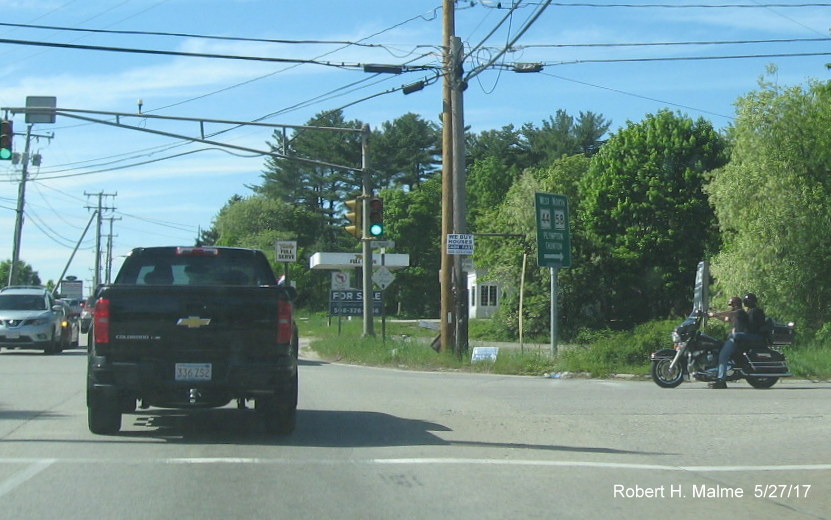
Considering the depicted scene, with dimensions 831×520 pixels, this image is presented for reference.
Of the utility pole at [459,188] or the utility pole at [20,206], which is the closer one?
the utility pole at [459,188]

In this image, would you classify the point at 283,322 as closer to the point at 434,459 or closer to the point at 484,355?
the point at 434,459

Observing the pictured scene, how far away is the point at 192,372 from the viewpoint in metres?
10.3

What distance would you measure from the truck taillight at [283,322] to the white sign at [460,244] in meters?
12.8

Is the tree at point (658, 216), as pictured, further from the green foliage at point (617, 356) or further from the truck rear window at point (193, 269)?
the truck rear window at point (193, 269)

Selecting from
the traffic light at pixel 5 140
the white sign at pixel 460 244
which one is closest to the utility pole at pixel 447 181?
the white sign at pixel 460 244

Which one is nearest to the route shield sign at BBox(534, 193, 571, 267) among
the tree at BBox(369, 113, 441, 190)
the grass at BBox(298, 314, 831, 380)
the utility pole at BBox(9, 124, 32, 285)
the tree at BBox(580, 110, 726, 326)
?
the grass at BBox(298, 314, 831, 380)

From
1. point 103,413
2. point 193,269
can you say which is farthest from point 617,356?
point 103,413

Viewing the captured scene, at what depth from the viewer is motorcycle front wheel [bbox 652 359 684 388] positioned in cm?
1741

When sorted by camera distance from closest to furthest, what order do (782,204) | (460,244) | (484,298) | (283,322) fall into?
(283,322)
(460,244)
(782,204)
(484,298)

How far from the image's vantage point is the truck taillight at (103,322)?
10.2 m

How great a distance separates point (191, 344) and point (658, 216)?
4317 cm

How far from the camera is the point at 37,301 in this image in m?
27.7

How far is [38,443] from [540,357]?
534 inches

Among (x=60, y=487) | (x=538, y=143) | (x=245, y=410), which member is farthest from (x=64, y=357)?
(x=538, y=143)
